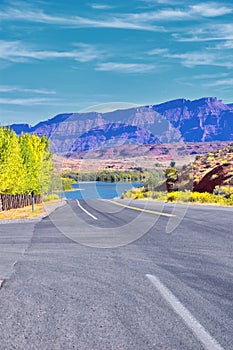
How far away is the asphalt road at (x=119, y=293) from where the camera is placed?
456 cm

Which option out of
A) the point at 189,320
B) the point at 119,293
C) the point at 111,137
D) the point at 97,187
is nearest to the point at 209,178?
the point at 97,187

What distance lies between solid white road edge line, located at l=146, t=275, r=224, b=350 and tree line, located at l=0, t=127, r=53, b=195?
1144 inches

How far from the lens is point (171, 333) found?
4621 mm

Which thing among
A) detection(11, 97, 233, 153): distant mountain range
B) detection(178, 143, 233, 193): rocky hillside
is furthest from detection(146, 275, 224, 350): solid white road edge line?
detection(178, 143, 233, 193): rocky hillside

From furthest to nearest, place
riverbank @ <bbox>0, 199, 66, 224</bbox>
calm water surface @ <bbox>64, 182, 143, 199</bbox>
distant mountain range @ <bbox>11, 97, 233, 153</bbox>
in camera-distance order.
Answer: riverbank @ <bbox>0, 199, 66, 224</bbox>, calm water surface @ <bbox>64, 182, 143, 199</bbox>, distant mountain range @ <bbox>11, 97, 233, 153</bbox>

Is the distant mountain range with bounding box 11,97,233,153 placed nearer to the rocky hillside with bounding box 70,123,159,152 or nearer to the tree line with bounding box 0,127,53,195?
the rocky hillside with bounding box 70,123,159,152

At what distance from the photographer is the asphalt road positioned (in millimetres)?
4562

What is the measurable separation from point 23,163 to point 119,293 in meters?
39.8

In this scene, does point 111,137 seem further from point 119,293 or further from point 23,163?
point 23,163

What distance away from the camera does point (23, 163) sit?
45031 mm

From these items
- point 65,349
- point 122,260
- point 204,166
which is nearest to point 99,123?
point 122,260

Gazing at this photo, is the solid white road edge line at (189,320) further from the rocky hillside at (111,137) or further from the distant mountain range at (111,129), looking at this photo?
the rocky hillside at (111,137)

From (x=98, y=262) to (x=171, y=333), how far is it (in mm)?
4387

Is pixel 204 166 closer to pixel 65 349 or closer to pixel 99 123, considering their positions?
pixel 99 123
